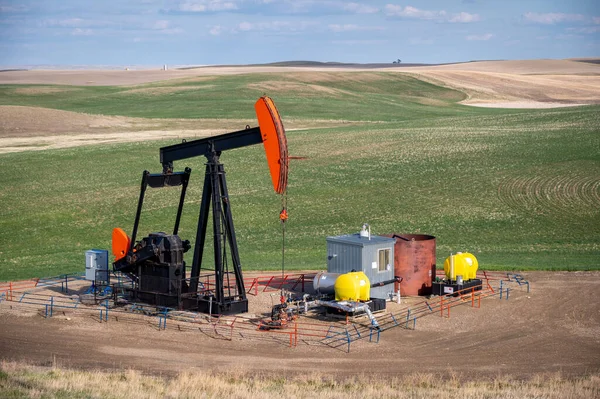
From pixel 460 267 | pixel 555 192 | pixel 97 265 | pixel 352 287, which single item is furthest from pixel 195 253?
pixel 555 192

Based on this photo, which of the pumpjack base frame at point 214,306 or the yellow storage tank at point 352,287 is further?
the pumpjack base frame at point 214,306

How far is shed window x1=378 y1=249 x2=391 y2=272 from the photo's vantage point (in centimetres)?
2775

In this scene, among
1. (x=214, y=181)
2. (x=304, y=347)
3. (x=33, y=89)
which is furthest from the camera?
(x=33, y=89)

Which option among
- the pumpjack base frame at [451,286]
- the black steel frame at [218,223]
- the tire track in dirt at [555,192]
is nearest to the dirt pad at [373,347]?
the pumpjack base frame at [451,286]

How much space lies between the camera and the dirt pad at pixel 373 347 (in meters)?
20.8

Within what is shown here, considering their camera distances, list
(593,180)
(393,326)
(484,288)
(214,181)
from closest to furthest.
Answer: (393,326), (214,181), (484,288), (593,180)

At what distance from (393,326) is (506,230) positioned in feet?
54.6

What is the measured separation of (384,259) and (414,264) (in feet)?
4.87

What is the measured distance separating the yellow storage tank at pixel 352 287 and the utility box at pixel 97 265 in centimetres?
876

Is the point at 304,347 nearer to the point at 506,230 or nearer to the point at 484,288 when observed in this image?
the point at 484,288

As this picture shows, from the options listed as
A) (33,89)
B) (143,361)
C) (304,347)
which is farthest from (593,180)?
(33,89)

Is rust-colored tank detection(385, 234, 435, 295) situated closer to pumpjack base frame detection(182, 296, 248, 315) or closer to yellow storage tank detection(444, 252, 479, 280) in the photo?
yellow storage tank detection(444, 252, 479, 280)

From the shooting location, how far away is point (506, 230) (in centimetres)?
3950

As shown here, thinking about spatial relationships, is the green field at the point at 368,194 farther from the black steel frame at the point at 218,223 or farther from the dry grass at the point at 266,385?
the dry grass at the point at 266,385
